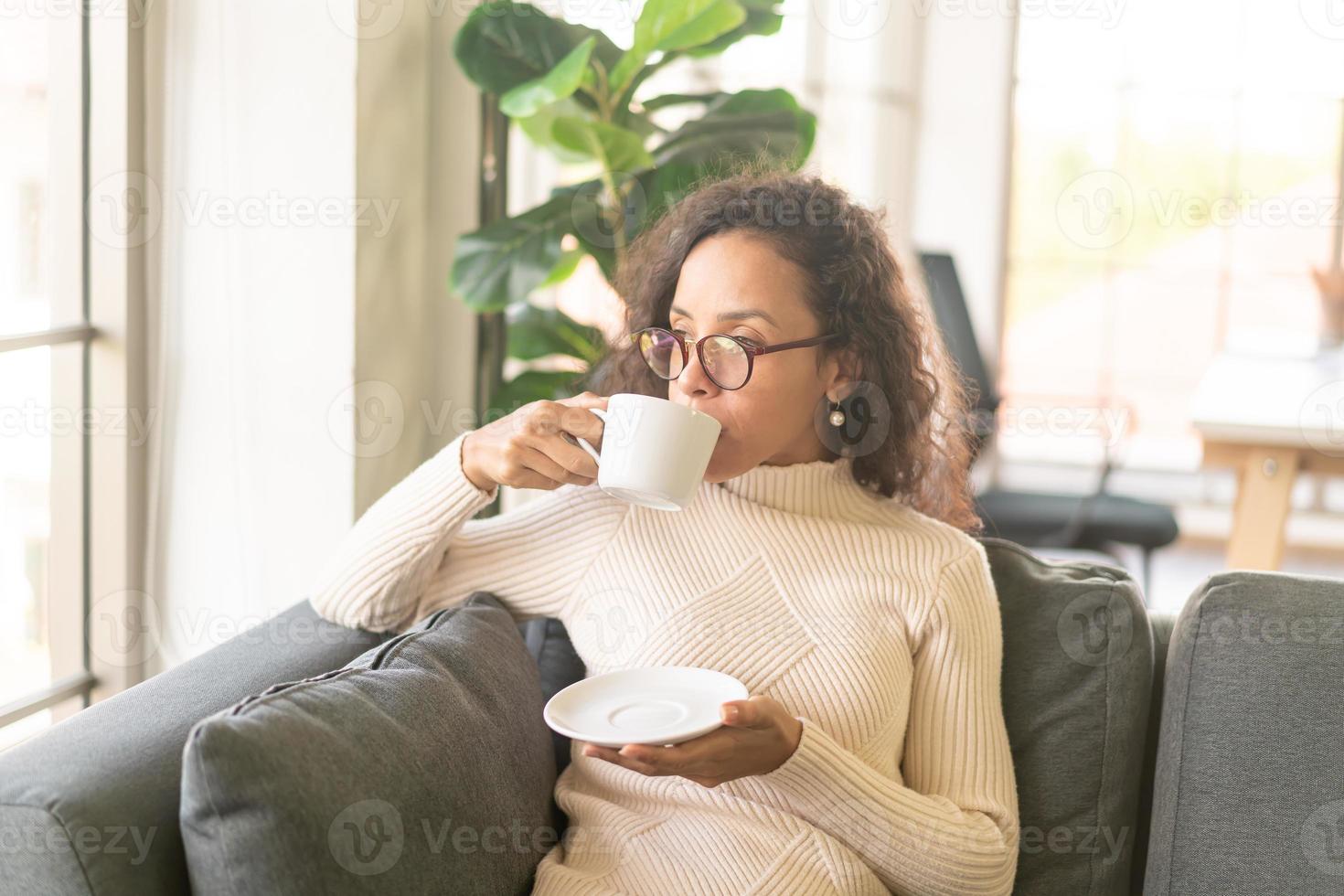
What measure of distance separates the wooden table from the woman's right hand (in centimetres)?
196

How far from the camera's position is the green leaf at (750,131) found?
226 centimetres

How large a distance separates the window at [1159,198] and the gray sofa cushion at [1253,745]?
3.42 metres

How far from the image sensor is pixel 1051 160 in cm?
507

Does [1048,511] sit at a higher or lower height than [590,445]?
lower

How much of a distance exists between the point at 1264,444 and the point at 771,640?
198 cm

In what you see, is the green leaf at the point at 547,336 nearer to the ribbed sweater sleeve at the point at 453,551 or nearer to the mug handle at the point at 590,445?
the ribbed sweater sleeve at the point at 453,551

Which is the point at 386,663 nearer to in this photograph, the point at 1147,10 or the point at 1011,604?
the point at 1011,604

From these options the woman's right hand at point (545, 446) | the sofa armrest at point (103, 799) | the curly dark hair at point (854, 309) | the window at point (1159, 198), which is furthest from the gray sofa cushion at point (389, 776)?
the window at point (1159, 198)

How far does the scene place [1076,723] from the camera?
1.57 metres

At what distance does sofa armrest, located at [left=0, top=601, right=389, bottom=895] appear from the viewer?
1.06 meters

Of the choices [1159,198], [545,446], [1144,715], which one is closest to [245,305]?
[545,446]

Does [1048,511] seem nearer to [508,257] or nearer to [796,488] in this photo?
[508,257]

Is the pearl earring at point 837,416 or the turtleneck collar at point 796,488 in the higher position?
the pearl earring at point 837,416

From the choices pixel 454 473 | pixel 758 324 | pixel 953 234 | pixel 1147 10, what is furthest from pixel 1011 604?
pixel 1147 10
